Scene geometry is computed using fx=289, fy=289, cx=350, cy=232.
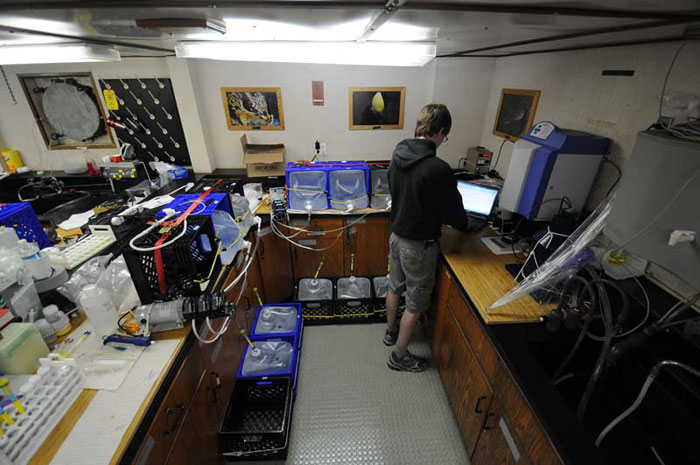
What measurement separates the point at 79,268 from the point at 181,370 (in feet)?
2.47

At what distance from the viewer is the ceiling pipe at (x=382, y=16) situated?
0.82 meters

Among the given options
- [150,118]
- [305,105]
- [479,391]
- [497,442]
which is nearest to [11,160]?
[150,118]

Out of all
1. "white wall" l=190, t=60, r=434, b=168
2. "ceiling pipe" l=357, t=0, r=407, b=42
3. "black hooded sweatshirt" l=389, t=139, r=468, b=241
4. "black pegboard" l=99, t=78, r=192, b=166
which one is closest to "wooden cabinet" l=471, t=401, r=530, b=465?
"black hooded sweatshirt" l=389, t=139, r=468, b=241

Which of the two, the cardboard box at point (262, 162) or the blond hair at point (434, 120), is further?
the cardboard box at point (262, 162)


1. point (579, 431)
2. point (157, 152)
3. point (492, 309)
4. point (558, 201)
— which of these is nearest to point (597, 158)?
point (558, 201)

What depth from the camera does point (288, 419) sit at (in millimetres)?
1599

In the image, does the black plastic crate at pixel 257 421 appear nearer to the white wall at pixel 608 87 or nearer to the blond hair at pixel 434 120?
the blond hair at pixel 434 120

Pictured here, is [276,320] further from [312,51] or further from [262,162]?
[312,51]

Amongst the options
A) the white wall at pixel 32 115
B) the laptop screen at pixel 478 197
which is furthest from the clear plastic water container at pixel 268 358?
the white wall at pixel 32 115

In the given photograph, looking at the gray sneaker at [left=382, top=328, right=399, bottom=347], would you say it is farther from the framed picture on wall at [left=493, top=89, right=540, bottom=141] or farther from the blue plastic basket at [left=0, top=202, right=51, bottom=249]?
the blue plastic basket at [left=0, top=202, right=51, bottom=249]

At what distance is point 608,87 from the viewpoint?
5.11ft

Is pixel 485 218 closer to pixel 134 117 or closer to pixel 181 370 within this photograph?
pixel 181 370

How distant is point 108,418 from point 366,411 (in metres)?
1.36

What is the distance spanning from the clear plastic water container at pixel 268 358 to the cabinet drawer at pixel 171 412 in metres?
0.58
